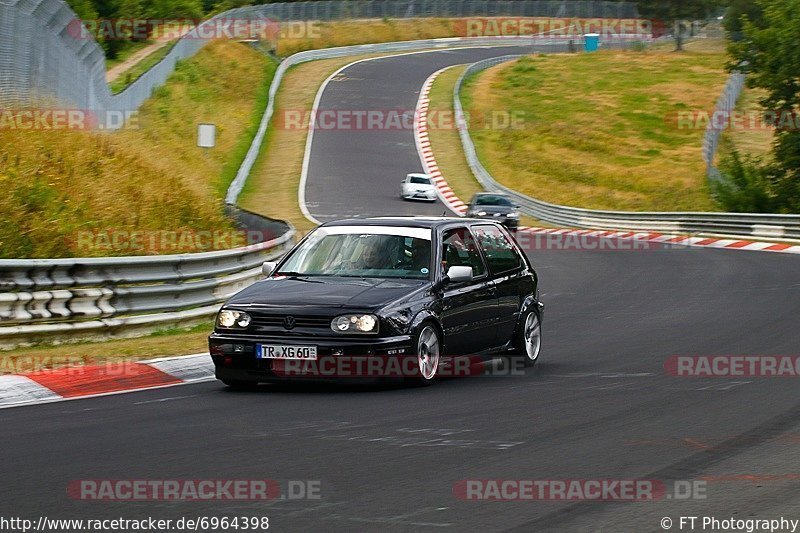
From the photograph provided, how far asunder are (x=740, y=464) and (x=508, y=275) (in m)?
5.56

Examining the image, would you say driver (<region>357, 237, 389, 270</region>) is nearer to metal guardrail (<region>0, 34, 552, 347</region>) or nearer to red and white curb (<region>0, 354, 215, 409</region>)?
red and white curb (<region>0, 354, 215, 409</region>)

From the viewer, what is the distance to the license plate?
10.7 meters

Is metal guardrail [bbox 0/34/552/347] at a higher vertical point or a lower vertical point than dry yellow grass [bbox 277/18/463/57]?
lower

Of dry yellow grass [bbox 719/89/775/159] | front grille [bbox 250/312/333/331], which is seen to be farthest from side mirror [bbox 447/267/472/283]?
dry yellow grass [bbox 719/89/775/159]

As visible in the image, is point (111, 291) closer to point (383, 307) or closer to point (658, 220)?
point (383, 307)

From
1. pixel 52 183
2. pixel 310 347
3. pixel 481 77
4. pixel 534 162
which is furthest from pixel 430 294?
pixel 481 77

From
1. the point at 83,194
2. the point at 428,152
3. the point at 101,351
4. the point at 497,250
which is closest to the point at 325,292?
the point at 497,250

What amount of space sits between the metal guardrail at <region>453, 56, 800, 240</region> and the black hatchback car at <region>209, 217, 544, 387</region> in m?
24.5

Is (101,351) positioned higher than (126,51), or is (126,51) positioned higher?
(126,51)

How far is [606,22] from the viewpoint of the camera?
377 ft

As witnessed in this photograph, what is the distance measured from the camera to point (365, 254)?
11.9 m

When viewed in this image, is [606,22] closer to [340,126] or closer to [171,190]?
[340,126]

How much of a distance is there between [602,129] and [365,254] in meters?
59.4

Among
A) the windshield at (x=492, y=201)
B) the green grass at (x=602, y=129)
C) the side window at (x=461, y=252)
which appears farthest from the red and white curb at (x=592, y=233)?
the side window at (x=461, y=252)
